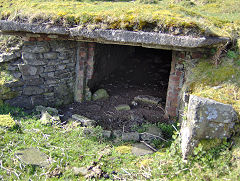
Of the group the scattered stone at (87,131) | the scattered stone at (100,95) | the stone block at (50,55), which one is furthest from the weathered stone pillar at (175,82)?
the stone block at (50,55)

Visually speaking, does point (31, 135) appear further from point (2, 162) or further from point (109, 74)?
point (109, 74)

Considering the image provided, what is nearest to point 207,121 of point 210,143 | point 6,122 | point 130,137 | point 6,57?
point 210,143

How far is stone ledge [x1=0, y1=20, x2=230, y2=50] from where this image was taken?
4070 millimetres

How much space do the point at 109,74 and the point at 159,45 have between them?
11.5ft

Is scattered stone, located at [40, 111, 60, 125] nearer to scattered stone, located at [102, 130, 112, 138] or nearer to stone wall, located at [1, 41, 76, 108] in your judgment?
stone wall, located at [1, 41, 76, 108]

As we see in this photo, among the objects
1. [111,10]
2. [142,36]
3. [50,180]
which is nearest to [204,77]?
[142,36]

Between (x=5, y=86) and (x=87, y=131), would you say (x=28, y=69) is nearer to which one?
(x=5, y=86)

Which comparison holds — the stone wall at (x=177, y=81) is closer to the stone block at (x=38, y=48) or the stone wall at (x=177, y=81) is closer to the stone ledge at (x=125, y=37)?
the stone ledge at (x=125, y=37)

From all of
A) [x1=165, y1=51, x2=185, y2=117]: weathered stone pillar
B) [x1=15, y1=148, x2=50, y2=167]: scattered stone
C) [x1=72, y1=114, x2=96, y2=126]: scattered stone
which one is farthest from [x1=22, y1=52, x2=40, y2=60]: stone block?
[x1=165, y1=51, x2=185, y2=117]: weathered stone pillar

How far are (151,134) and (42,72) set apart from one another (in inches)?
116

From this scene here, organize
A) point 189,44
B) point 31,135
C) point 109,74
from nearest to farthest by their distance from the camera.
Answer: point 189,44 < point 31,135 < point 109,74

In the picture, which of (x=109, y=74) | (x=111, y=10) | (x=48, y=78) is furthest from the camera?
(x=109, y=74)

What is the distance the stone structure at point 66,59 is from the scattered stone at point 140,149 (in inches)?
49.2

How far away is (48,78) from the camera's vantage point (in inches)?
223
